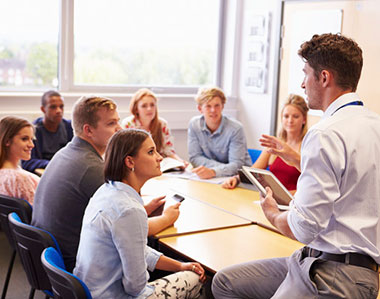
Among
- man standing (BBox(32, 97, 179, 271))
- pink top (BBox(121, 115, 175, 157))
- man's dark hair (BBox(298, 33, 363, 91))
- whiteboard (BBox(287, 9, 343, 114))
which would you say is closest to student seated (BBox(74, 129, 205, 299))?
man standing (BBox(32, 97, 179, 271))

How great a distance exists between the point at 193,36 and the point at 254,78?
37.8 inches

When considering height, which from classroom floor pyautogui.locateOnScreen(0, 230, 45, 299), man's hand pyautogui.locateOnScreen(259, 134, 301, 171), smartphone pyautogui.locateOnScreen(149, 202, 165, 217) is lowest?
classroom floor pyautogui.locateOnScreen(0, 230, 45, 299)

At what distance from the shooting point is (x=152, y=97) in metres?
4.51

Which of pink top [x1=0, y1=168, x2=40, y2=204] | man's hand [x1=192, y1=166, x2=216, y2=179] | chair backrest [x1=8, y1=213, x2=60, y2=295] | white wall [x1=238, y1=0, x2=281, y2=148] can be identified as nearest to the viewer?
chair backrest [x1=8, y1=213, x2=60, y2=295]

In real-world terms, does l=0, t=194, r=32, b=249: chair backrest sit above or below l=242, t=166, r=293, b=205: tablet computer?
below

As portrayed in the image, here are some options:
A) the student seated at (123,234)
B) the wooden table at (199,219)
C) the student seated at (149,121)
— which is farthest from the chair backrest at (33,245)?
the student seated at (149,121)

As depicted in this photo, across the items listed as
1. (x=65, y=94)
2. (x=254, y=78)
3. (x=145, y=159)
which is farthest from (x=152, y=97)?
(x=145, y=159)

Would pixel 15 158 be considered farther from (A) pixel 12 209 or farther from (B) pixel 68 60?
(B) pixel 68 60

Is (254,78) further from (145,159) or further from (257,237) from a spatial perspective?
(145,159)

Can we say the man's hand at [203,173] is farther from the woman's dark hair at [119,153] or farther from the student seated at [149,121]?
the woman's dark hair at [119,153]

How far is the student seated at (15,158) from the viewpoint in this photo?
3072 mm

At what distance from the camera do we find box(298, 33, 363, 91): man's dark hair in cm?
177

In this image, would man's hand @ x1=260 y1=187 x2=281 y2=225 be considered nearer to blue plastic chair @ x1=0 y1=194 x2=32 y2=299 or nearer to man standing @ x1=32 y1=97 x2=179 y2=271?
man standing @ x1=32 y1=97 x2=179 y2=271

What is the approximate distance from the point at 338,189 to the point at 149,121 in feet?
9.59
